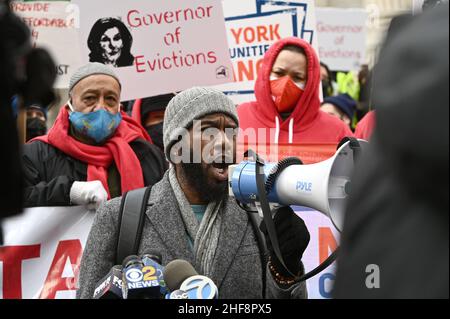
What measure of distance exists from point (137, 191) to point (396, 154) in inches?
92.6

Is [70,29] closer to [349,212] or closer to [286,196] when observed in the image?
[286,196]

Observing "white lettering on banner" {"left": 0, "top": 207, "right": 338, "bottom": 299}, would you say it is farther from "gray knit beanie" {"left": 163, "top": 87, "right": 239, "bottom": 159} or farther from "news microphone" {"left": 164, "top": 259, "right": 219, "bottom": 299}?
"news microphone" {"left": 164, "top": 259, "right": 219, "bottom": 299}

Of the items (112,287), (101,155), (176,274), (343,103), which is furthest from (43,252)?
(343,103)

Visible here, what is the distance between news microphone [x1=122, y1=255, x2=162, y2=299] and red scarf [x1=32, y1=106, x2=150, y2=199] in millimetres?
1778

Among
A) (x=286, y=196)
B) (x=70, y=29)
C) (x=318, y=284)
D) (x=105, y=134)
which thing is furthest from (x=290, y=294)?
(x=70, y=29)

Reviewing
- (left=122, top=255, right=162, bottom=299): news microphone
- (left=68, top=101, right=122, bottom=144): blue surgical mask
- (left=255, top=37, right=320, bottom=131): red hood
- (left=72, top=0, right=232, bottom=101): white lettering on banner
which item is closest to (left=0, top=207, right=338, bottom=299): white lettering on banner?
(left=68, top=101, right=122, bottom=144): blue surgical mask

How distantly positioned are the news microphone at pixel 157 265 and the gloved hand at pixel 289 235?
1.26 feet

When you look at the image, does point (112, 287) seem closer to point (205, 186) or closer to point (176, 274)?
point (176, 274)

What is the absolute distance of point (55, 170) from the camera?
4.56 meters

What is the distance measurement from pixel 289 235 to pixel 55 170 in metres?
1.83

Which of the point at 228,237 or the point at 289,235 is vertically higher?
the point at 289,235

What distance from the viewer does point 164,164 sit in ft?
16.1

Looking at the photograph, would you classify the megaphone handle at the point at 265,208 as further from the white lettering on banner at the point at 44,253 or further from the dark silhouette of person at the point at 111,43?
the dark silhouette of person at the point at 111,43

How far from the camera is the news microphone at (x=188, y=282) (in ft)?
8.59
